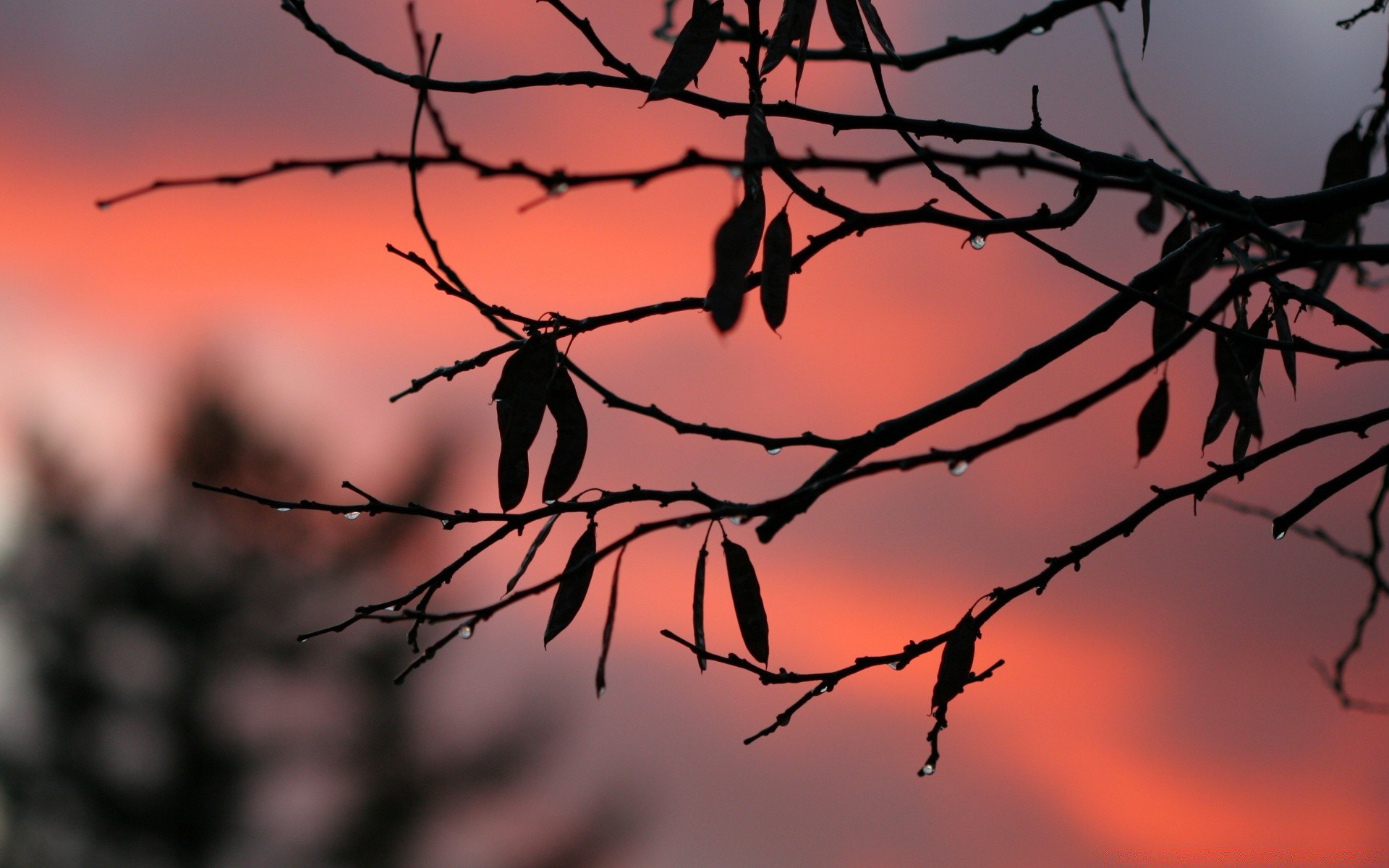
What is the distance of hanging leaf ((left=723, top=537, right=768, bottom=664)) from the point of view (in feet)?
4.03

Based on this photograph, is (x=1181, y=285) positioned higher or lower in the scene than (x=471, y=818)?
lower

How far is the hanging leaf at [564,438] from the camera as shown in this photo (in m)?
1.25

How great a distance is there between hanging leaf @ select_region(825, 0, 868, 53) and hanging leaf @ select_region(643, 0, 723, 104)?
0.44 ft

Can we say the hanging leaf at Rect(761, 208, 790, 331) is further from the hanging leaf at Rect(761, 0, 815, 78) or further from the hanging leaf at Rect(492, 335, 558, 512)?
the hanging leaf at Rect(492, 335, 558, 512)

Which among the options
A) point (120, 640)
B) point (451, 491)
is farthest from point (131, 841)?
point (451, 491)

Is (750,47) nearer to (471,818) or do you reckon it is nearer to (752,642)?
(752,642)

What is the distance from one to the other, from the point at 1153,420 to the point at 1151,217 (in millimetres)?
197

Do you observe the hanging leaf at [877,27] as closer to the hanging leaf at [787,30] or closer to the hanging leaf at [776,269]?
the hanging leaf at [787,30]

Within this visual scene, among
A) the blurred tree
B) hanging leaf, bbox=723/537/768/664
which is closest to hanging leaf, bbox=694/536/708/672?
hanging leaf, bbox=723/537/768/664

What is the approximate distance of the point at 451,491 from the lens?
12461 millimetres

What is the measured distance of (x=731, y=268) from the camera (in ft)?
2.69

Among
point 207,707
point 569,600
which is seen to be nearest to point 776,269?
point 569,600

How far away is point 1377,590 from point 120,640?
11.6 meters

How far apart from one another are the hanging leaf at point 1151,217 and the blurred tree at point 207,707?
11.0 m
